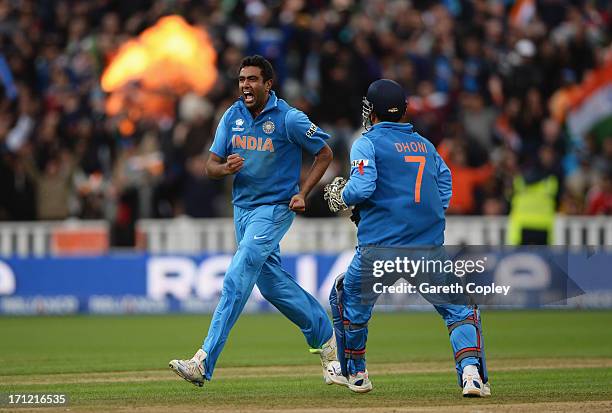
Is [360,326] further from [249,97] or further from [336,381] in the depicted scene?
[249,97]

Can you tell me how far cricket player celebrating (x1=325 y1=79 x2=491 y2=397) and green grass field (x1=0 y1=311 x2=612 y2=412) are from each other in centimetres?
48

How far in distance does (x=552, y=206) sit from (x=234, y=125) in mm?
10967

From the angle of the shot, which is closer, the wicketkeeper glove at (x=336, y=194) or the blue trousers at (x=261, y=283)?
the wicketkeeper glove at (x=336, y=194)

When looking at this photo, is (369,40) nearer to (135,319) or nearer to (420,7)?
(420,7)

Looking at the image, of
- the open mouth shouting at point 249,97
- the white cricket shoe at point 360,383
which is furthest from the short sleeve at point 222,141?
the white cricket shoe at point 360,383

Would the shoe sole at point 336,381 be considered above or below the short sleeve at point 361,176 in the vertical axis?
below

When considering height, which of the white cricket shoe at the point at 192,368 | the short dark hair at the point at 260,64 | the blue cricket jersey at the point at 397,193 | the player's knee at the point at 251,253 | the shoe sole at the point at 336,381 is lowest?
the shoe sole at the point at 336,381

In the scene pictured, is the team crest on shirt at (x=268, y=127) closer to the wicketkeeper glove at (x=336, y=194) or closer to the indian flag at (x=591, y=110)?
the wicketkeeper glove at (x=336, y=194)

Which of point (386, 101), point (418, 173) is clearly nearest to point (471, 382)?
point (418, 173)

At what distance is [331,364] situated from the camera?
11.4m

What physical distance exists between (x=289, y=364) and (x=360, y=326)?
3.71 metres

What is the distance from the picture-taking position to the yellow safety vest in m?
21.1

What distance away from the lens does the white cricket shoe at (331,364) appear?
11.2 metres

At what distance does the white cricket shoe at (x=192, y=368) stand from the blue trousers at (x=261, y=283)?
2.7 inches
